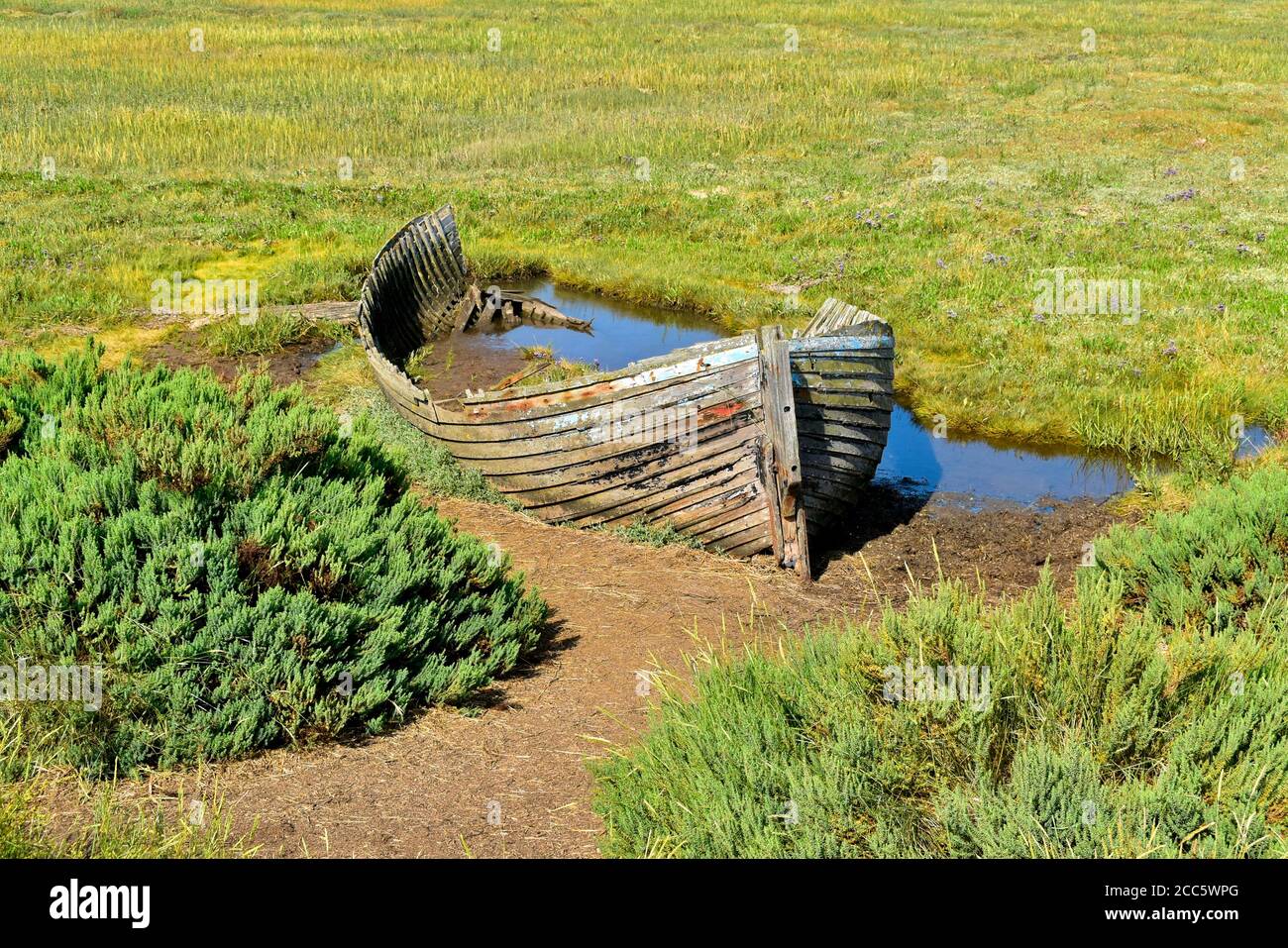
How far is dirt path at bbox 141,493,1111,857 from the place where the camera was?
5480 millimetres

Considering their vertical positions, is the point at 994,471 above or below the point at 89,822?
below

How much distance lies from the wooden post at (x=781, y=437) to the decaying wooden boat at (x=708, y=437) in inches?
0.4

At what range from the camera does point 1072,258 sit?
19.2 metres

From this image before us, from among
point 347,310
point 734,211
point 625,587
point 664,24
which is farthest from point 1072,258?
point 664,24

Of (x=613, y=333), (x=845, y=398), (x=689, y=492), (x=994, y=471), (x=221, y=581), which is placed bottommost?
(x=994, y=471)

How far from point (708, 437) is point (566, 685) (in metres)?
3.39

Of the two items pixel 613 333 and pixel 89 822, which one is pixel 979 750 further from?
pixel 613 333

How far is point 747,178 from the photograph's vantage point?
25922mm

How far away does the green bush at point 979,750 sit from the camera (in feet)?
14.1

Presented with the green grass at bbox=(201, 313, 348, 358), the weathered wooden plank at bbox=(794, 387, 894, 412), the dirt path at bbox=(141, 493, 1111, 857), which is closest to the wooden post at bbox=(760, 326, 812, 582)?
the weathered wooden plank at bbox=(794, 387, 894, 412)

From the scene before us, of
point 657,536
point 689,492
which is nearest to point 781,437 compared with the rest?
point 689,492

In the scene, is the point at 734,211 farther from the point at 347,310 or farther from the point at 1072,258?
the point at 347,310

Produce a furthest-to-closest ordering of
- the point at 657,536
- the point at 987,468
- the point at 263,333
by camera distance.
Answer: the point at 263,333
the point at 987,468
the point at 657,536

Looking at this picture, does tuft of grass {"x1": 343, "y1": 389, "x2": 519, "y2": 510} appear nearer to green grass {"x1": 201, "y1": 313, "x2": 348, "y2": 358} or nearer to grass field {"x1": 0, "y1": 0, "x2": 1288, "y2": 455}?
green grass {"x1": 201, "y1": 313, "x2": 348, "y2": 358}
